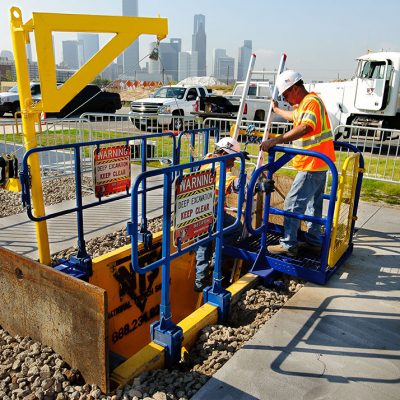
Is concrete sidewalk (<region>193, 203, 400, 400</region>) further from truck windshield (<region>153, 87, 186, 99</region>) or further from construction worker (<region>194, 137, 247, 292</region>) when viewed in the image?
truck windshield (<region>153, 87, 186, 99</region>)

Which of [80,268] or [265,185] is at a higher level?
[265,185]

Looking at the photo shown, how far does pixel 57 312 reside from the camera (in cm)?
298

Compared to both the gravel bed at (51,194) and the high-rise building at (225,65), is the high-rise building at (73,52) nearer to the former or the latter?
the gravel bed at (51,194)

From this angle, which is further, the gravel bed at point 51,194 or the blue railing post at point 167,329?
the gravel bed at point 51,194

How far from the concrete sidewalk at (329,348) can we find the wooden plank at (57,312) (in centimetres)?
76

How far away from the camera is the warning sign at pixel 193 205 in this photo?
10.0ft

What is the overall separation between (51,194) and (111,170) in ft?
11.6

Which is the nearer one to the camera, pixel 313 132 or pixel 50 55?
pixel 50 55

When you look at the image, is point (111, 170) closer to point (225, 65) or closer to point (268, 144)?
point (268, 144)

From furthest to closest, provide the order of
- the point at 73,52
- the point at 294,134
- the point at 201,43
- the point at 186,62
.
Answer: the point at 201,43, the point at 186,62, the point at 73,52, the point at 294,134

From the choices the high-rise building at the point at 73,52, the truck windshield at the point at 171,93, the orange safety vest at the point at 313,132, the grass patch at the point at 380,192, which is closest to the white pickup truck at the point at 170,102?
the truck windshield at the point at 171,93

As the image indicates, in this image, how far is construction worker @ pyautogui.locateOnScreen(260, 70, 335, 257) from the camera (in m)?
4.04

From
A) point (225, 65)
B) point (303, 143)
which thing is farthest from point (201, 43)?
point (225, 65)

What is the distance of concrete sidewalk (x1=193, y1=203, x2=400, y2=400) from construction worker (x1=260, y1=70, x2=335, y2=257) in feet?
2.28
